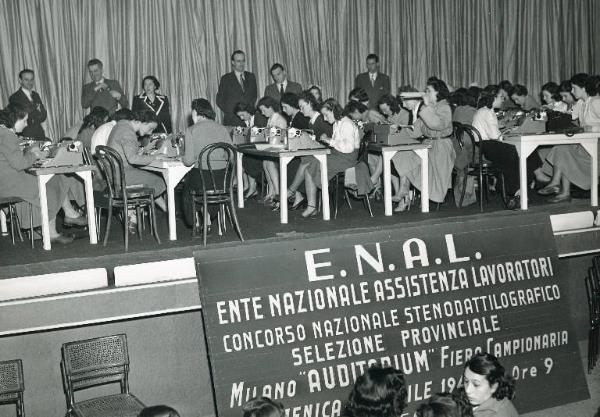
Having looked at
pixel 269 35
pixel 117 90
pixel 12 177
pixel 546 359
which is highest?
pixel 269 35

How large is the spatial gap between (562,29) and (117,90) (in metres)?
6.96

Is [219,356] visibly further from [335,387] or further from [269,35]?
Answer: [269,35]

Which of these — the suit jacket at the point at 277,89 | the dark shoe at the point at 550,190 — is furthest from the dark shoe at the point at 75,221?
the dark shoe at the point at 550,190

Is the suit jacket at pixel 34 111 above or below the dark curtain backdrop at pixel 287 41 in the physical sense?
below

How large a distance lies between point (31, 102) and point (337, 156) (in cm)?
414

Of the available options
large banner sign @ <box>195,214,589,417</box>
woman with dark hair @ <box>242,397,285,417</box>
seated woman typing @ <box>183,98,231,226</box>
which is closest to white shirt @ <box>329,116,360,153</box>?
seated woman typing @ <box>183,98,231,226</box>

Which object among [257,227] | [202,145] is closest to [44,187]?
[202,145]

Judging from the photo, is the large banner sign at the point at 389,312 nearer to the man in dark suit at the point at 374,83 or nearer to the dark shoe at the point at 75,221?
the dark shoe at the point at 75,221

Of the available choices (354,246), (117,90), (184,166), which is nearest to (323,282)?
(354,246)

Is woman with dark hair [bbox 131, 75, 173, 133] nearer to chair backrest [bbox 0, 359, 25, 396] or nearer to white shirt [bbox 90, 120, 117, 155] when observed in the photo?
white shirt [bbox 90, 120, 117, 155]

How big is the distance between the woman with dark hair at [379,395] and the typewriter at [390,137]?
148 inches

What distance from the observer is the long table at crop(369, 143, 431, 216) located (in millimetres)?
6387

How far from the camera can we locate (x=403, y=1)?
11.2 meters

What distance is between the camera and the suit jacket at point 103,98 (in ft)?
30.0
